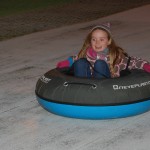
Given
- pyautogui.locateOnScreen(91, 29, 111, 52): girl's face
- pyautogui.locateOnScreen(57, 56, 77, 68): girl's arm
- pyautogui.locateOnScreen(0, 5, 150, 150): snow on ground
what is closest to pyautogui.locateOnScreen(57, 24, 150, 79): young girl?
pyautogui.locateOnScreen(91, 29, 111, 52): girl's face

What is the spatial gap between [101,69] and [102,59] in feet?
0.50

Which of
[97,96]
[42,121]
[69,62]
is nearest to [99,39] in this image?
[69,62]

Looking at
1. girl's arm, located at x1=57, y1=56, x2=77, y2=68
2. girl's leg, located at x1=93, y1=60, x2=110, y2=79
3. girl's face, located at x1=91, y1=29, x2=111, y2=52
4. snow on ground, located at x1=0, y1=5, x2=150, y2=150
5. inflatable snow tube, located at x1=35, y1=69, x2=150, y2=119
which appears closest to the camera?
snow on ground, located at x1=0, y1=5, x2=150, y2=150

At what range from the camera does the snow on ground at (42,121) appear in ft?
9.96

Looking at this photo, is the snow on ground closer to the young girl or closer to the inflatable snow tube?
the inflatable snow tube

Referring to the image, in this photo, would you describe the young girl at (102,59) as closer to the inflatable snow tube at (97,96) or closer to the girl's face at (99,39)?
the girl's face at (99,39)

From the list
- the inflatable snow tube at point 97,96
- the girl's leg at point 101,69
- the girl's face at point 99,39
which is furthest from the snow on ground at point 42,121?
the girl's face at point 99,39

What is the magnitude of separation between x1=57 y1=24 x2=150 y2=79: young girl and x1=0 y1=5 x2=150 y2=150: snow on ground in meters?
0.40

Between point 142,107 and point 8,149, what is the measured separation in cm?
111

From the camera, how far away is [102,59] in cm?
364

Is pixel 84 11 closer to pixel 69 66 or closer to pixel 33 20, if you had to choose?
pixel 33 20

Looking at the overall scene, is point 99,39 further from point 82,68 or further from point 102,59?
point 82,68

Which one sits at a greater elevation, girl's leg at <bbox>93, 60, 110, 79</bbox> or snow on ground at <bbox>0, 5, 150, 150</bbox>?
girl's leg at <bbox>93, 60, 110, 79</bbox>

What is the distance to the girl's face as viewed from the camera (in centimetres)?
364
